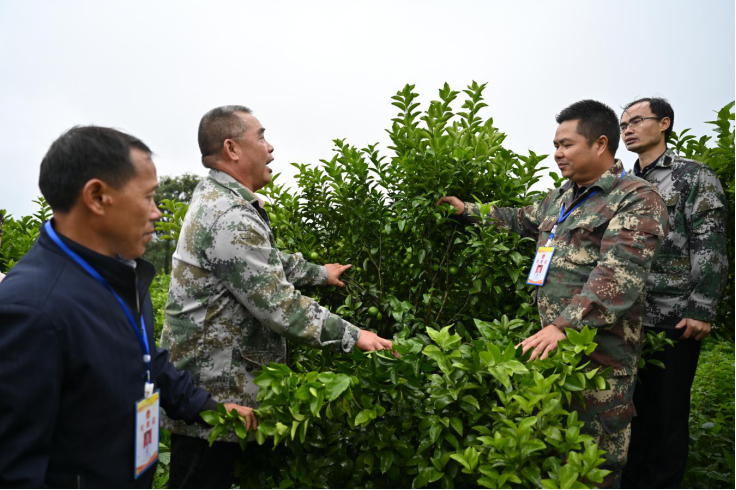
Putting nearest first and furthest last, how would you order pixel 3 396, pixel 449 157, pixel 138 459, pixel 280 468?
pixel 3 396 < pixel 138 459 < pixel 280 468 < pixel 449 157

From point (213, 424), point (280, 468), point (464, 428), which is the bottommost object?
point (280, 468)

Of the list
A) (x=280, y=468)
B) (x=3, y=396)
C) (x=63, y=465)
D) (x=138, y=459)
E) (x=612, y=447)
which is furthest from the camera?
(x=612, y=447)

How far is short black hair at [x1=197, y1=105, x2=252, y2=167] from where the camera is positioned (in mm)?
2707

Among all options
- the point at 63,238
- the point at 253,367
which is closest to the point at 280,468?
the point at 253,367

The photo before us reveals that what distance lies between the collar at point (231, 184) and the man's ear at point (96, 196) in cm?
90

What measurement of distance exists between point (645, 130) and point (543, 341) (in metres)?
2.22

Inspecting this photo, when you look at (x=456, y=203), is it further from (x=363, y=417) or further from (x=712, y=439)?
(x=712, y=439)

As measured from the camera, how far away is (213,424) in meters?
2.19

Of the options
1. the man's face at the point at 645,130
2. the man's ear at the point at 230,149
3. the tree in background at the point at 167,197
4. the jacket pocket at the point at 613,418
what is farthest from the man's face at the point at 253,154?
the tree in background at the point at 167,197

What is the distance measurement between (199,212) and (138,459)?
1.10 m

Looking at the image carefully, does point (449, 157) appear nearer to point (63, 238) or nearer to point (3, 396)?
point (63, 238)

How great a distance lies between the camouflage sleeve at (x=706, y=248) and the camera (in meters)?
3.40

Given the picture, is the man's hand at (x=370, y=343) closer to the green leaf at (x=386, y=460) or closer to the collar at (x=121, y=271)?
the green leaf at (x=386, y=460)

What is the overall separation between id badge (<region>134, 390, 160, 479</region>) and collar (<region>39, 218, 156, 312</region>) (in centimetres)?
34
